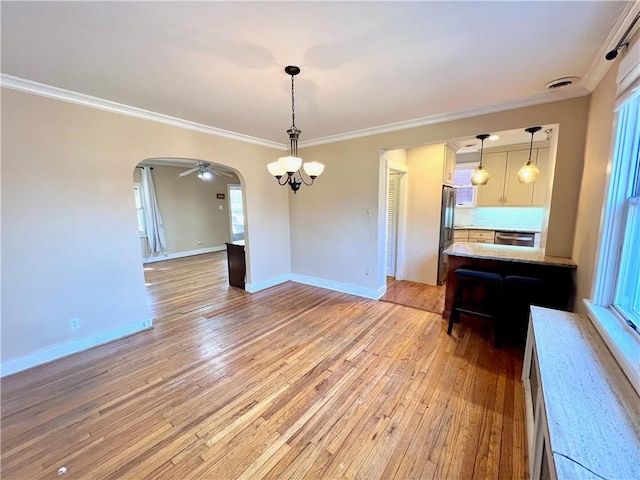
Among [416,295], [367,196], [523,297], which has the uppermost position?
[367,196]

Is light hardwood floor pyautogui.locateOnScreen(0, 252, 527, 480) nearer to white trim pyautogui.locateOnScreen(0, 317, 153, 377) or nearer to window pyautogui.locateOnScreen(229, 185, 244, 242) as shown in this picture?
white trim pyautogui.locateOnScreen(0, 317, 153, 377)

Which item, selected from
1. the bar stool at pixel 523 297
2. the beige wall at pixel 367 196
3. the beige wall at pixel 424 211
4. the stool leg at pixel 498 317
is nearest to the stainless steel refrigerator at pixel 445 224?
the beige wall at pixel 424 211

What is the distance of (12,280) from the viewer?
2320mm

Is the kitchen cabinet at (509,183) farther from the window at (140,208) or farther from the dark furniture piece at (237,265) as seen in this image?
the window at (140,208)

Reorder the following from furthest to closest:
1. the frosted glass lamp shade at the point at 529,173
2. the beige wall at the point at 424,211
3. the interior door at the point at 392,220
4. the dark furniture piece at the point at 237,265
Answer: the interior door at the point at 392,220 → the dark furniture piece at the point at 237,265 → the beige wall at the point at 424,211 → the frosted glass lamp shade at the point at 529,173

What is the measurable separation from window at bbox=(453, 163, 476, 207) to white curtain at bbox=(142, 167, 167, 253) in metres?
→ 7.21

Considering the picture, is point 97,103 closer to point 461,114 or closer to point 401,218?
point 461,114

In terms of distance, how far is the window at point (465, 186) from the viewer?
5832 mm

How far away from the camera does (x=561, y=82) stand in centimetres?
228

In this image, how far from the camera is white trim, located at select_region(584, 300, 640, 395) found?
1.19 m

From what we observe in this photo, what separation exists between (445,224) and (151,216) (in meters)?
6.76

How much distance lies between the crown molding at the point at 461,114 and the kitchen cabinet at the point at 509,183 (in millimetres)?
2978

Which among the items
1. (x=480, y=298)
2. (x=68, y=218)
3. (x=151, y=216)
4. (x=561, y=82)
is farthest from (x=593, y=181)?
(x=151, y=216)

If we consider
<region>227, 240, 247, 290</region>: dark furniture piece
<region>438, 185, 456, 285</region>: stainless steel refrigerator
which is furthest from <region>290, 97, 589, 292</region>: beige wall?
<region>438, 185, 456, 285</region>: stainless steel refrigerator
